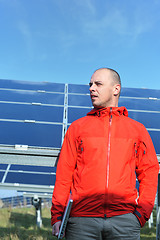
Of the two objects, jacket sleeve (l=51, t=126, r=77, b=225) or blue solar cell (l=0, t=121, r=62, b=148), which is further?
blue solar cell (l=0, t=121, r=62, b=148)

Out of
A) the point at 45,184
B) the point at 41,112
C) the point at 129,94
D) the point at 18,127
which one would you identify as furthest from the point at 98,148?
the point at 45,184

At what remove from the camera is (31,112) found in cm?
550

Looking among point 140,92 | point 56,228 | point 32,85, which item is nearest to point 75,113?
point 32,85

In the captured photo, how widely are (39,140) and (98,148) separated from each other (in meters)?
1.83

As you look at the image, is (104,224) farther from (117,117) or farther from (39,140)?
(39,140)

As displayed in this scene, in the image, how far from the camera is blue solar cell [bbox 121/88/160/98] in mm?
7072

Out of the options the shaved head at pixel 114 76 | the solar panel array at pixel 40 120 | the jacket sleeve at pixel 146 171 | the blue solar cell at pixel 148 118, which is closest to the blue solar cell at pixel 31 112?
the solar panel array at pixel 40 120

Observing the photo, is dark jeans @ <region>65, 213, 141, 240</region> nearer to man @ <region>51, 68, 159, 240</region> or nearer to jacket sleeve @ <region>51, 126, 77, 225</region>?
man @ <region>51, 68, 159, 240</region>

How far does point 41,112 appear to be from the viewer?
18.4 ft

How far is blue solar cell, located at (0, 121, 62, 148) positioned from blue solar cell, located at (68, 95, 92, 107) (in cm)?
140

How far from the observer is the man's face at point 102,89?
3039mm

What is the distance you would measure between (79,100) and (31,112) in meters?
1.54

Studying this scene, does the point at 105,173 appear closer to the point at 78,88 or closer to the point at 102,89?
the point at 102,89

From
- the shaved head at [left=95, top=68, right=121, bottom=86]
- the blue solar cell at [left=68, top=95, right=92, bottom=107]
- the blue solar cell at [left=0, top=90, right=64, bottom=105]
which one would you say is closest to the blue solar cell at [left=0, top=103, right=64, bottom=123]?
the blue solar cell at [left=0, top=90, right=64, bottom=105]
